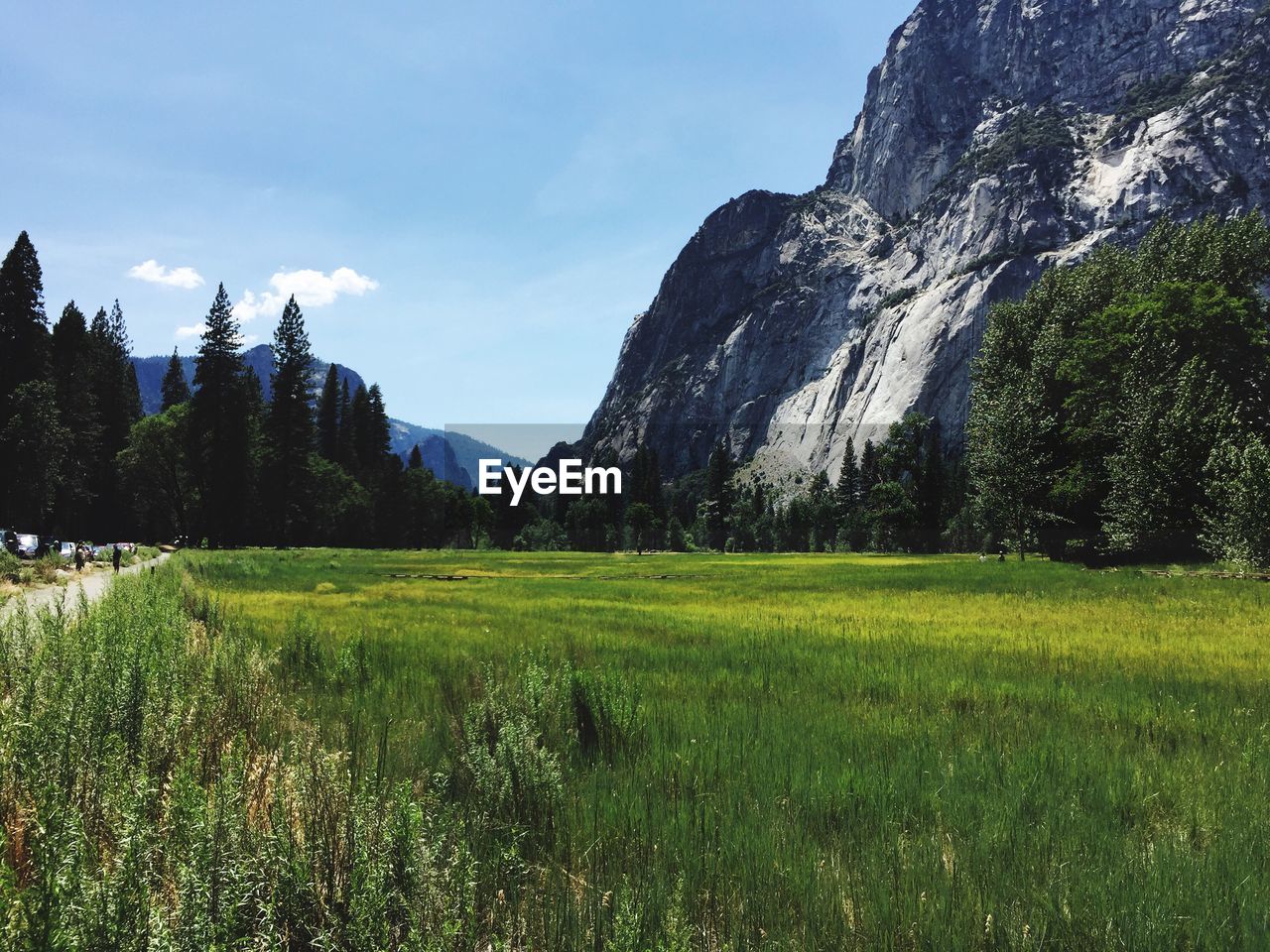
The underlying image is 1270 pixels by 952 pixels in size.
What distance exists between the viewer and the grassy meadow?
298 cm

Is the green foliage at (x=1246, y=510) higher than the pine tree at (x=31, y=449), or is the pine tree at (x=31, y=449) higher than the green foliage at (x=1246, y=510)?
the pine tree at (x=31, y=449)

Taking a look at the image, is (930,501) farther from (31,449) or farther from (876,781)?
(876,781)

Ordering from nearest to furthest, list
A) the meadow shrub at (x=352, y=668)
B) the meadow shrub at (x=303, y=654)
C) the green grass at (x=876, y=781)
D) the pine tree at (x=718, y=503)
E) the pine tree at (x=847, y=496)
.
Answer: the green grass at (x=876, y=781), the meadow shrub at (x=352, y=668), the meadow shrub at (x=303, y=654), the pine tree at (x=847, y=496), the pine tree at (x=718, y=503)

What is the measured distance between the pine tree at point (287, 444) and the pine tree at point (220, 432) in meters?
3.84

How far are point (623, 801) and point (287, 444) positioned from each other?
75.3 m

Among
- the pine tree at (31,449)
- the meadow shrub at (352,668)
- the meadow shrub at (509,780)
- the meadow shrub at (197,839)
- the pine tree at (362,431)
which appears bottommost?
the meadow shrub at (352,668)

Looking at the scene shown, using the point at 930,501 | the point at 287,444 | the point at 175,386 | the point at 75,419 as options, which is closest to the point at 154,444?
the point at 75,419

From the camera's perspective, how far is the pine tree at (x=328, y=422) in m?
97.2

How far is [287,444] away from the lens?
69.8m

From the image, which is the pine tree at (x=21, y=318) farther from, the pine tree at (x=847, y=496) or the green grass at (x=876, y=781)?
the pine tree at (x=847, y=496)

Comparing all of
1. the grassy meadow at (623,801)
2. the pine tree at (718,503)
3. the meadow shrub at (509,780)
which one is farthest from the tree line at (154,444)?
the pine tree at (718,503)

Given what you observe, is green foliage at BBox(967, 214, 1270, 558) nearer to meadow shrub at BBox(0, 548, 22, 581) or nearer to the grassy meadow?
the grassy meadow

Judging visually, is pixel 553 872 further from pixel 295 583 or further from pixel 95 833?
pixel 295 583

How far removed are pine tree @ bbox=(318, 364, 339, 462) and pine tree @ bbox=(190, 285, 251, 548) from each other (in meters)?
29.5
